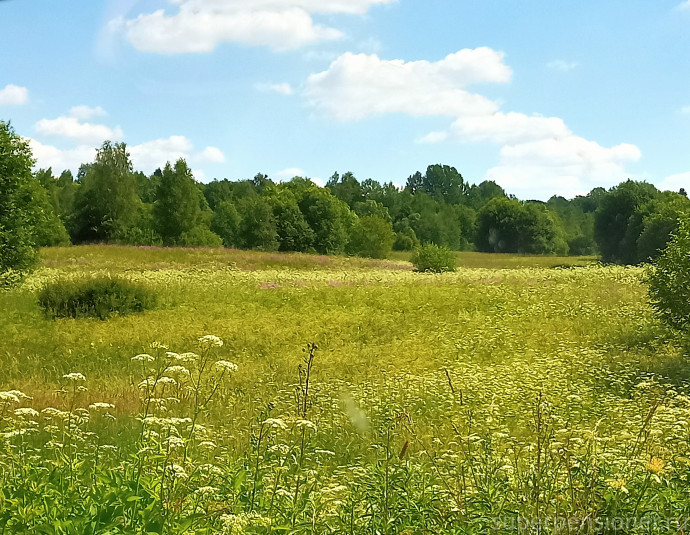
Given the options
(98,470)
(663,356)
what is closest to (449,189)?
(663,356)

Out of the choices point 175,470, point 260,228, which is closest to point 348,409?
point 175,470

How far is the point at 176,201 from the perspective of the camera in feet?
205

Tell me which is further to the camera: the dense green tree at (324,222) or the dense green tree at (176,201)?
the dense green tree at (324,222)

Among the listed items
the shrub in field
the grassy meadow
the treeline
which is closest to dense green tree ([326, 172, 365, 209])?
the treeline

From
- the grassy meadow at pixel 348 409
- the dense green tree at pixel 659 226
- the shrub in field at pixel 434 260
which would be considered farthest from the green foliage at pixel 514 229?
the grassy meadow at pixel 348 409

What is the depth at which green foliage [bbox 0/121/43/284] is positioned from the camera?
2073 centimetres

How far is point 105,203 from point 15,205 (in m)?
39.6

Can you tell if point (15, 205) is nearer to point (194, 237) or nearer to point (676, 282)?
point (676, 282)

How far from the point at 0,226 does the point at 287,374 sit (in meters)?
13.9

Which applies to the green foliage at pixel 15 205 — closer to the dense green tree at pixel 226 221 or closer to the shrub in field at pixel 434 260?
the shrub in field at pixel 434 260

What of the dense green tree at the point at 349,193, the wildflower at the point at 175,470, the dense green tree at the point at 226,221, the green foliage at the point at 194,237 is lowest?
the wildflower at the point at 175,470

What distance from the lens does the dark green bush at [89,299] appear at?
723 inches

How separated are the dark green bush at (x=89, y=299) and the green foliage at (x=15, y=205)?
265 cm

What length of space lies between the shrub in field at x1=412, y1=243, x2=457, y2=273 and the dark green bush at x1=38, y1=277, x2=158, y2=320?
2371cm
